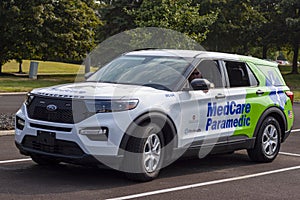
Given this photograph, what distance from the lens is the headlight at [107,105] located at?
732cm

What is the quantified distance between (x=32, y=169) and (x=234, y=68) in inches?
136

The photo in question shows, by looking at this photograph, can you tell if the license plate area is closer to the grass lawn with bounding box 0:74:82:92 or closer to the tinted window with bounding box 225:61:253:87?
the tinted window with bounding box 225:61:253:87

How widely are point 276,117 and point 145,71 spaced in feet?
8.77

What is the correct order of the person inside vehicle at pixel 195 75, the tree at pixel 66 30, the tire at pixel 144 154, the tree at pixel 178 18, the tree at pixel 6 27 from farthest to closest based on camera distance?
the tree at pixel 66 30 → the tree at pixel 6 27 → the tree at pixel 178 18 → the person inside vehicle at pixel 195 75 → the tire at pixel 144 154

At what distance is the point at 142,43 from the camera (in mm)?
24062

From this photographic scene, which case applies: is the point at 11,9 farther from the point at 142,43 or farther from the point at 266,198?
the point at 266,198

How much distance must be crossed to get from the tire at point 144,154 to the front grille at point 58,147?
63cm

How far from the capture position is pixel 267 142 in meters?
9.67

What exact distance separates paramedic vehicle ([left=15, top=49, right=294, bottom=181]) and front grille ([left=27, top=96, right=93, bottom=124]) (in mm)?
12

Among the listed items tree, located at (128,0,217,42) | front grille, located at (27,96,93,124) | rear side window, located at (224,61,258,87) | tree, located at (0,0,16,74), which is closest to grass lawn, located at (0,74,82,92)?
tree, located at (0,0,16,74)

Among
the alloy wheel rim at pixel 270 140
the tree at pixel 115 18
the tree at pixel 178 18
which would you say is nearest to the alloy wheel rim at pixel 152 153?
the alloy wheel rim at pixel 270 140

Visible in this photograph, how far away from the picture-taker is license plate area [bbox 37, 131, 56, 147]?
741 cm

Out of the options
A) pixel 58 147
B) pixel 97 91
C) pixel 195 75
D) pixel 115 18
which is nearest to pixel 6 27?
pixel 115 18

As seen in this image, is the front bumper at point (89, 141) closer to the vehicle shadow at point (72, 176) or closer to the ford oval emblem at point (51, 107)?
the ford oval emblem at point (51, 107)
